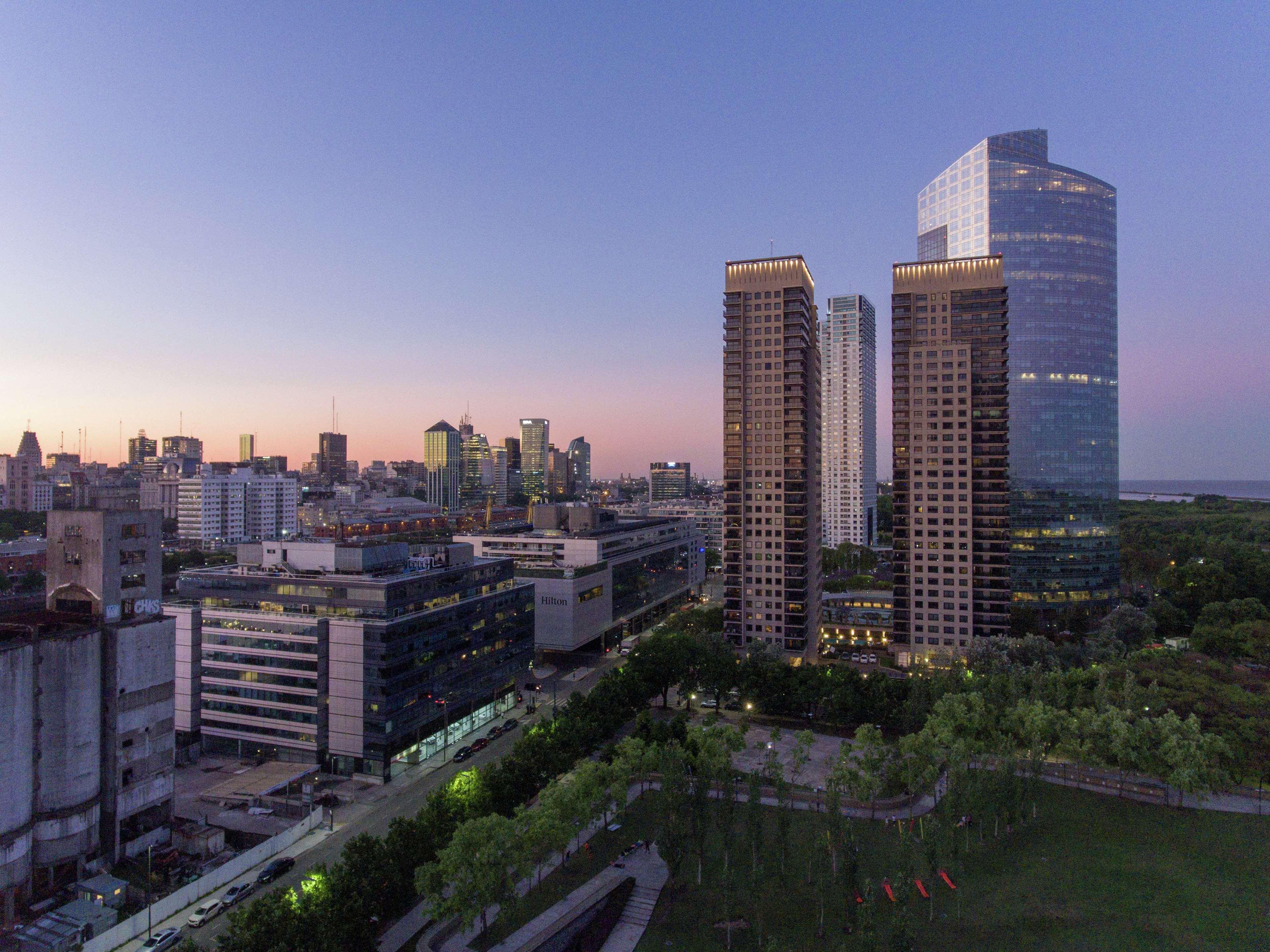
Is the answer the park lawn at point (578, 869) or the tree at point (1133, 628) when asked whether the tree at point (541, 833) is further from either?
the tree at point (1133, 628)

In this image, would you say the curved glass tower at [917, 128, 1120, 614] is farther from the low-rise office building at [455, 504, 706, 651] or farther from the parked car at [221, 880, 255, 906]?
the parked car at [221, 880, 255, 906]

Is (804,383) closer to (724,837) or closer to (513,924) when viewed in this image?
(724,837)

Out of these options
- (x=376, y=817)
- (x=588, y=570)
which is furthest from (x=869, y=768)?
(x=588, y=570)

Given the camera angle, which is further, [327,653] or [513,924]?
[327,653]

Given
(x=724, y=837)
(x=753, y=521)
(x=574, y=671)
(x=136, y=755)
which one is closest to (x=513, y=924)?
(x=724, y=837)

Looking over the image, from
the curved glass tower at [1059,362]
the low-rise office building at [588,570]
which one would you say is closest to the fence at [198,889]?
the low-rise office building at [588,570]

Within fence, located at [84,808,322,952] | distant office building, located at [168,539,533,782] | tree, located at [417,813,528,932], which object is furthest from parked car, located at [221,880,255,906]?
distant office building, located at [168,539,533,782]

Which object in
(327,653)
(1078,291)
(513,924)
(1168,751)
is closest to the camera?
(513,924)
